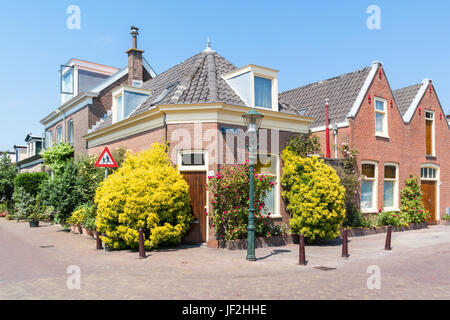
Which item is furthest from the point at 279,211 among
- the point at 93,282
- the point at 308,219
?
the point at 93,282

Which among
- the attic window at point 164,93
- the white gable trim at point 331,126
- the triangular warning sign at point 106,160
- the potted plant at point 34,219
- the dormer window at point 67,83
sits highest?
the dormer window at point 67,83

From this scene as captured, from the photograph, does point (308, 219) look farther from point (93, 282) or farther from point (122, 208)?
point (93, 282)

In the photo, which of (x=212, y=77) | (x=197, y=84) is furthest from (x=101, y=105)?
(x=212, y=77)

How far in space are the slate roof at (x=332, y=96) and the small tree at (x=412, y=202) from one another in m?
5.10

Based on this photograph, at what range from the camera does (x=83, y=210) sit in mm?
15398

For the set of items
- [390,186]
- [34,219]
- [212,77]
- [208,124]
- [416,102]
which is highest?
[416,102]

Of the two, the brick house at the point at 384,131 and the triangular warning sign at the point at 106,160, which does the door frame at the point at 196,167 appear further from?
the brick house at the point at 384,131

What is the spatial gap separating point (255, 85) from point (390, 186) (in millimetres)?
9564

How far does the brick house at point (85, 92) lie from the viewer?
2088cm

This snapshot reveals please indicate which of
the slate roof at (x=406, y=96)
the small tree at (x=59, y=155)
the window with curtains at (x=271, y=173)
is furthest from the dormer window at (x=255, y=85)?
the small tree at (x=59, y=155)

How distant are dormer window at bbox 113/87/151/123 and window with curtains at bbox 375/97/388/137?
11.2 meters

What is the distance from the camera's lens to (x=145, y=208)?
438 inches

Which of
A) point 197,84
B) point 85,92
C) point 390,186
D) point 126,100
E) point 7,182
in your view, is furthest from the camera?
point 7,182

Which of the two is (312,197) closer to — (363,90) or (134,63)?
(363,90)
